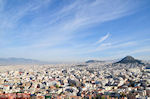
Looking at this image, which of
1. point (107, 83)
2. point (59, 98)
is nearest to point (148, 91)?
point (107, 83)

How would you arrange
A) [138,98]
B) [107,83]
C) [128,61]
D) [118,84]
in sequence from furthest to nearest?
[128,61], [107,83], [118,84], [138,98]

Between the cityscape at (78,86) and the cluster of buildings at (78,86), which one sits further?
the cluster of buildings at (78,86)

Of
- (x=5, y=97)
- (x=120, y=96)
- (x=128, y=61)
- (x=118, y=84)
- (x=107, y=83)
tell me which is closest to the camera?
(x=5, y=97)

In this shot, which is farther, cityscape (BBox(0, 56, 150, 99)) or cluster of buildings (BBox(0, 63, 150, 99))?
cluster of buildings (BBox(0, 63, 150, 99))

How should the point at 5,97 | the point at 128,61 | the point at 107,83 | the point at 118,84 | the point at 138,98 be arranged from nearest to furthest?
1. the point at 5,97
2. the point at 138,98
3. the point at 118,84
4. the point at 107,83
5. the point at 128,61

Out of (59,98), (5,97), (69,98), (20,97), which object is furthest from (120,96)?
(5,97)

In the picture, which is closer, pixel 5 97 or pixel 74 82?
pixel 5 97

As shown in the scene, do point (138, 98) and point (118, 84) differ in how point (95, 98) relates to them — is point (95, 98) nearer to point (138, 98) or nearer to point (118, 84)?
point (138, 98)

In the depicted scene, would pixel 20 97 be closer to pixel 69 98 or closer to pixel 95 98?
pixel 69 98

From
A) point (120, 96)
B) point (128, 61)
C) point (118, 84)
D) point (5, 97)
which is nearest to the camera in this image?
point (5, 97)
